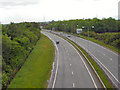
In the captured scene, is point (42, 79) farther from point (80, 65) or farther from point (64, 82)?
point (80, 65)

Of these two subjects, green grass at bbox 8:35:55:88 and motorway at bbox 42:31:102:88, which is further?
green grass at bbox 8:35:55:88

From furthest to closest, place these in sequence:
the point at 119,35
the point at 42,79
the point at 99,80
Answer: the point at 119,35 < the point at 42,79 < the point at 99,80

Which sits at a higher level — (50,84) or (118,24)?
(118,24)

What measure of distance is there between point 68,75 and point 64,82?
3.83 m

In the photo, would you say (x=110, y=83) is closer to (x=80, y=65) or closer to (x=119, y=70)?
(x=119, y=70)

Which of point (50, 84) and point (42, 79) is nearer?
point (50, 84)

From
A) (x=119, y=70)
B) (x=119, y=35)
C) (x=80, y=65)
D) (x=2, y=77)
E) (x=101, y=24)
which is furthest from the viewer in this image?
(x=101, y=24)

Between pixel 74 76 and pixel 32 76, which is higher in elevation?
pixel 74 76

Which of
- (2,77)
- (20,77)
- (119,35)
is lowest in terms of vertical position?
(20,77)

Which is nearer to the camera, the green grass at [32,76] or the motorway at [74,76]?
the motorway at [74,76]

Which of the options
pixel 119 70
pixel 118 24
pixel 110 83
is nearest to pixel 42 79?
pixel 110 83

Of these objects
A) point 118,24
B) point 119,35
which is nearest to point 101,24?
point 118,24

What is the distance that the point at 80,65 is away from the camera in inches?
1491

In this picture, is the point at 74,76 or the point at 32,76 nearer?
the point at 74,76
